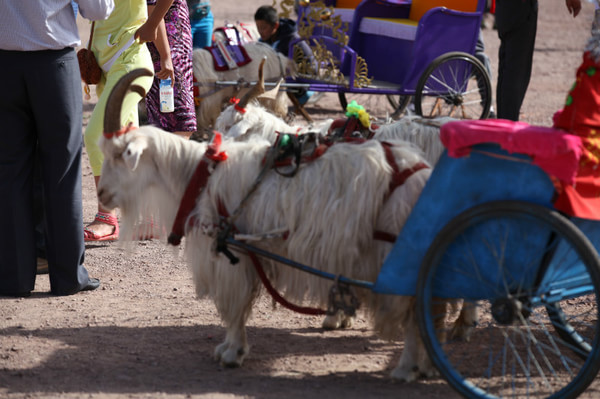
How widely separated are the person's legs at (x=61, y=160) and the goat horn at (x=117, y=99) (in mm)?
958

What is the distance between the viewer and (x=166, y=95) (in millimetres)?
5477

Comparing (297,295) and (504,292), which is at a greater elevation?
(504,292)

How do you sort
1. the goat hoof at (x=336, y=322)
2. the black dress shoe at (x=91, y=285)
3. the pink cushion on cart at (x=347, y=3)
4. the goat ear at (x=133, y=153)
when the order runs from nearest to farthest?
the goat ear at (x=133, y=153), the goat hoof at (x=336, y=322), the black dress shoe at (x=91, y=285), the pink cushion on cart at (x=347, y=3)

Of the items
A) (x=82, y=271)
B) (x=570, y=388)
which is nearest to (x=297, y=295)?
(x=570, y=388)

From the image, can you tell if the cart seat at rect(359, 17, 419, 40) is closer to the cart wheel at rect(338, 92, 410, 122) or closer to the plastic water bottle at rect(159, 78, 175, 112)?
the cart wheel at rect(338, 92, 410, 122)

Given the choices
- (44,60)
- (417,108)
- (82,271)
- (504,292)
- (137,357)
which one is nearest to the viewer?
(504,292)

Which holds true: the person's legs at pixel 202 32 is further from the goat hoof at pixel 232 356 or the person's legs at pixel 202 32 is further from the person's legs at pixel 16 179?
the goat hoof at pixel 232 356

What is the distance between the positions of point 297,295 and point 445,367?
2.68 ft

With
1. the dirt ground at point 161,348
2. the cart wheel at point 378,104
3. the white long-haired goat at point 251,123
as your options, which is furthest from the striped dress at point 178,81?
the cart wheel at point 378,104

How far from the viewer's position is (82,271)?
4.84 metres

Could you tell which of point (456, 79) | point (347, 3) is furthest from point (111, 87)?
point (347, 3)

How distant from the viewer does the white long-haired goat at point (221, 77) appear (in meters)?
8.37

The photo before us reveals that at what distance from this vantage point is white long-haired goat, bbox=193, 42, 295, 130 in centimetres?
837

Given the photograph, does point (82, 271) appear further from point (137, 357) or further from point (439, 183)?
point (439, 183)
